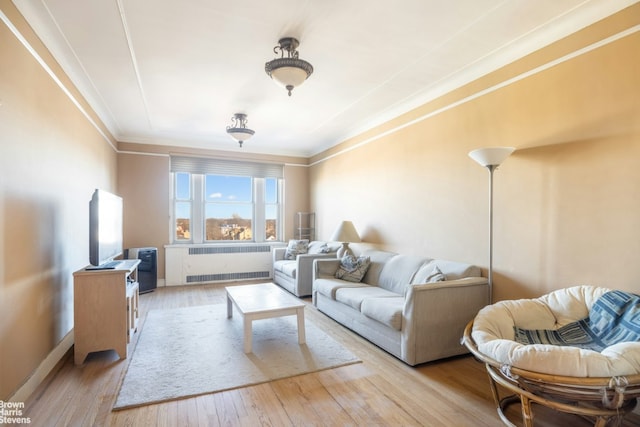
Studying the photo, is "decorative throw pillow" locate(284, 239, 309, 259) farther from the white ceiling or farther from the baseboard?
the baseboard

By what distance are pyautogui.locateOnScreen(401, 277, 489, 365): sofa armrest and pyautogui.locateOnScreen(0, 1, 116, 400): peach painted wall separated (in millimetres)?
2844

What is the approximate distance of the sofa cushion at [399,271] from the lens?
3.72 m

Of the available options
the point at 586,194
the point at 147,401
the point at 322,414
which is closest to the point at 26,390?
the point at 147,401

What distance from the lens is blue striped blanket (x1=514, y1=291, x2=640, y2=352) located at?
6.31ft

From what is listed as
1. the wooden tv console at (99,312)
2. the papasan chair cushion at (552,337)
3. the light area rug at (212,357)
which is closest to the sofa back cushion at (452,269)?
the papasan chair cushion at (552,337)

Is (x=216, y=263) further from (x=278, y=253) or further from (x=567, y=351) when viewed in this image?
(x=567, y=351)

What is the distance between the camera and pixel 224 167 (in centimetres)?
659

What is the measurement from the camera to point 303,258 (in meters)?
5.12

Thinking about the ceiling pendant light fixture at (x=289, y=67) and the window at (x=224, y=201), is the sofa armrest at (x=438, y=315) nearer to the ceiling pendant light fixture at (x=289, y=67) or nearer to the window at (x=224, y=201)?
the ceiling pendant light fixture at (x=289, y=67)

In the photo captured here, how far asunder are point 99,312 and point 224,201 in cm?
404

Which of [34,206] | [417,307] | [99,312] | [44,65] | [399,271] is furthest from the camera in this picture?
[399,271]

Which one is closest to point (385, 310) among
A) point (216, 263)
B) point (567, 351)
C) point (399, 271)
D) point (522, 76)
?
point (399, 271)

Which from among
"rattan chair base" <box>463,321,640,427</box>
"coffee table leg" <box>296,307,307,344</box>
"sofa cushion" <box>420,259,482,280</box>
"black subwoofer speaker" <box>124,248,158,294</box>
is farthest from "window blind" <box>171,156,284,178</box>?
"rattan chair base" <box>463,321,640,427</box>

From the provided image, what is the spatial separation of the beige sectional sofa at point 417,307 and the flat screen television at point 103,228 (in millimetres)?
2487
